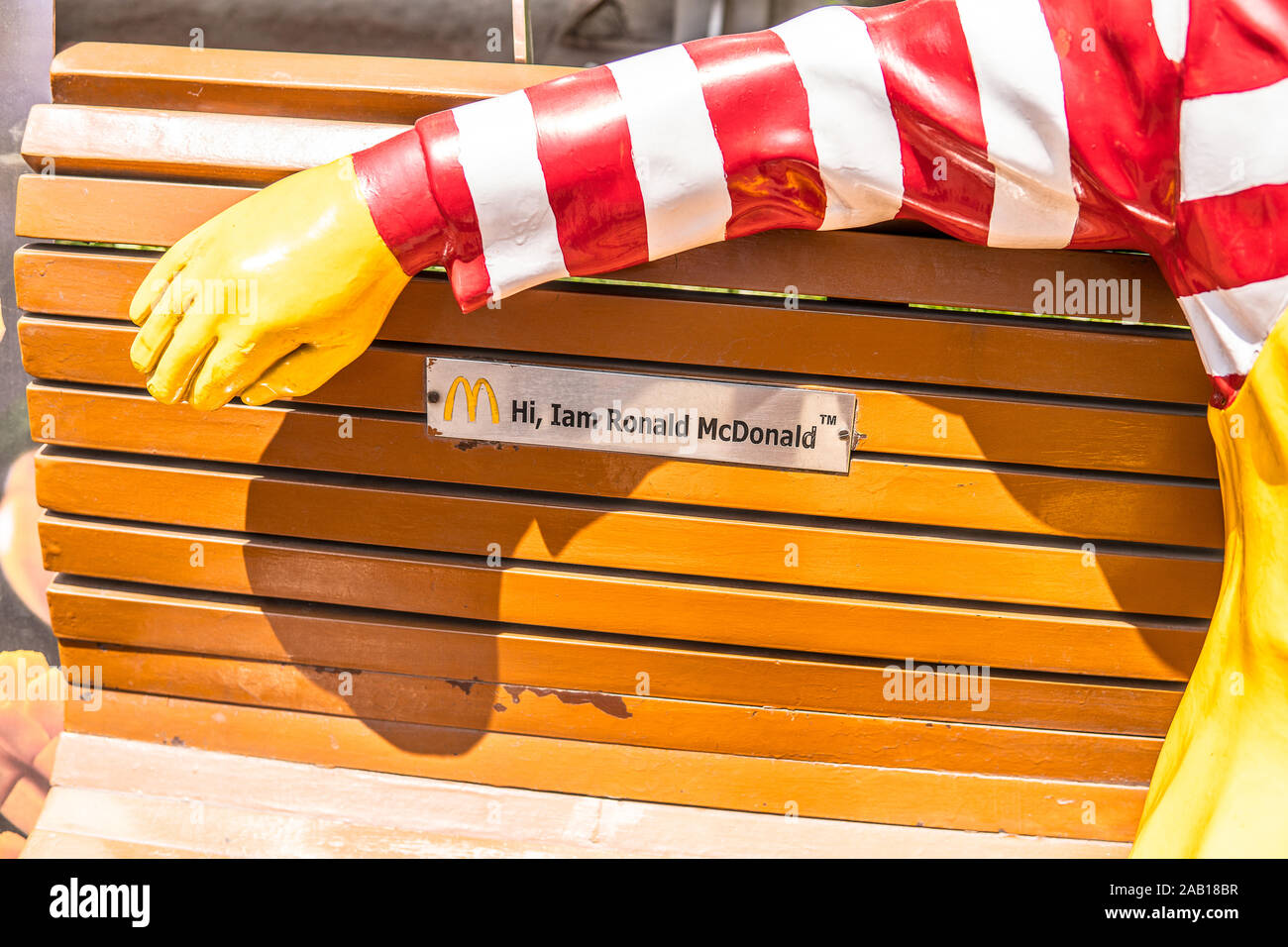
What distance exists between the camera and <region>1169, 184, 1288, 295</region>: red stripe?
47.3 inches

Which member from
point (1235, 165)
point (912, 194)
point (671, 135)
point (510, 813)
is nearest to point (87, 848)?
point (510, 813)

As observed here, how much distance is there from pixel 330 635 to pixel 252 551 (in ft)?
0.80

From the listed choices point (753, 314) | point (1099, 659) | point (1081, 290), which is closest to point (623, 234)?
point (753, 314)

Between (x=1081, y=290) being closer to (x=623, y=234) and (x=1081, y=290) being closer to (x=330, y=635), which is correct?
(x=623, y=234)

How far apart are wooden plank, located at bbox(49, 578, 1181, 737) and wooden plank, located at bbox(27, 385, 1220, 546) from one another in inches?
12.9

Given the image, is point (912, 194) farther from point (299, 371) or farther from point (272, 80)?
point (272, 80)

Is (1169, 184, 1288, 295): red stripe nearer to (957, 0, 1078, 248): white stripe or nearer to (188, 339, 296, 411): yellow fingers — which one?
(957, 0, 1078, 248): white stripe

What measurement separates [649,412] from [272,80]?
0.96m

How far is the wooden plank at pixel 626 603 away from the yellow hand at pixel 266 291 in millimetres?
538

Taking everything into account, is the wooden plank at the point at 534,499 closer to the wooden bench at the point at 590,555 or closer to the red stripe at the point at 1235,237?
the wooden bench at the point at 590,555

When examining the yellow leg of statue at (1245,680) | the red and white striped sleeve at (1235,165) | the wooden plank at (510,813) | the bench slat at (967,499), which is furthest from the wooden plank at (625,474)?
the wooden plank at (510,813)

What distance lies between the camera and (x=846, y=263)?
5.61ft

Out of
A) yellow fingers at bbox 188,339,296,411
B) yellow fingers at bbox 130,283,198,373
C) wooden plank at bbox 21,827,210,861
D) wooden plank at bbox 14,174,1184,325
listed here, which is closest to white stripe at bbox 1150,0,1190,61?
wooden plank at bbox 14,174,1184,325

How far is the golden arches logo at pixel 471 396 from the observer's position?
179cm
